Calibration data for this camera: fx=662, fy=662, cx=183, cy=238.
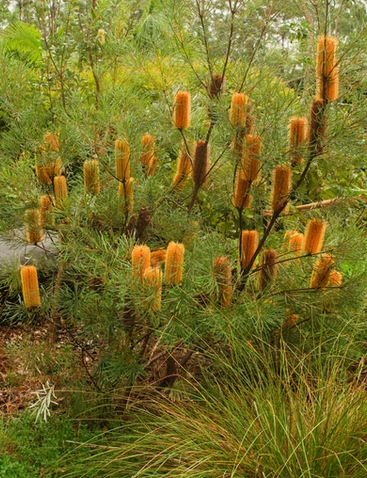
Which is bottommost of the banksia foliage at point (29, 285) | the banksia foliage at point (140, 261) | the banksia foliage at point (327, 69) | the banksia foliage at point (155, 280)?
the banksia foliage at point (29, 285)

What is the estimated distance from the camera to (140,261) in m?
2.43

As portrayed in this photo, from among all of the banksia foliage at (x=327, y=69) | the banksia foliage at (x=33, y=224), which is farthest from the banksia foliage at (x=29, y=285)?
the banksia foliage at (x=327, y=69)

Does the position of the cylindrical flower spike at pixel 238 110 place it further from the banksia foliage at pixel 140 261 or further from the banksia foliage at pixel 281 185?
the banksia foliage at pixel 140 261

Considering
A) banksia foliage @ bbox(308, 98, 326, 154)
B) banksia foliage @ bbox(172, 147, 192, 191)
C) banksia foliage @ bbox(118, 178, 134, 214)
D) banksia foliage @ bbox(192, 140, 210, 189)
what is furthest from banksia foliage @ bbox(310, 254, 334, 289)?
banksia foliage @ bbox(118, 178, 134, 214)

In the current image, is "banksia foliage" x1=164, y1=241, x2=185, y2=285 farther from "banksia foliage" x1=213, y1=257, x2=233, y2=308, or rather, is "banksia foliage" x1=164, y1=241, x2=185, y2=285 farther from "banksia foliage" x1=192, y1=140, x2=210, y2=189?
"banksia foliage" x1=192, y1=140, x2=210, y2=189

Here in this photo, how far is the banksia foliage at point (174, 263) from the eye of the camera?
243 centimetres

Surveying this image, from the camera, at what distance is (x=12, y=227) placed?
3033mm

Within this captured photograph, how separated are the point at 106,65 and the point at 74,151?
22.8 inches

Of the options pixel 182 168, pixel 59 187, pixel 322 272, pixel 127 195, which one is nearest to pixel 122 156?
pixel 127 195

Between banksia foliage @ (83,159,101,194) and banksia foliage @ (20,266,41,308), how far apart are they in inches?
16.2

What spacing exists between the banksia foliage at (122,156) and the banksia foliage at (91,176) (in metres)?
0.15

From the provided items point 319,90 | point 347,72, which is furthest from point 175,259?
point 347,72

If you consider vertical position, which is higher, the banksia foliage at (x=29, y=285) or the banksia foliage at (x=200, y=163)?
the banksia foliage at (x=200, y=163)

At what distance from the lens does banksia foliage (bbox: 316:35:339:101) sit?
239 cm
